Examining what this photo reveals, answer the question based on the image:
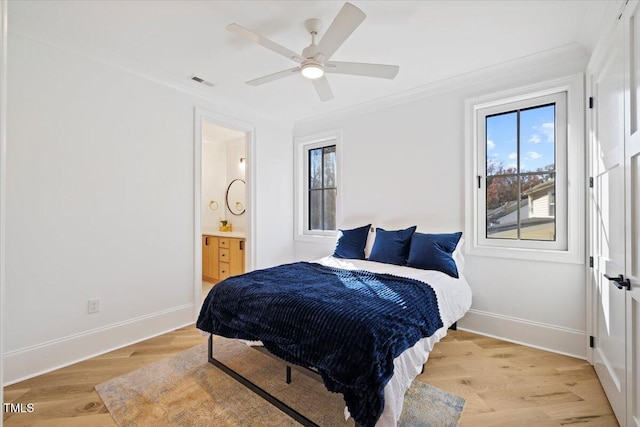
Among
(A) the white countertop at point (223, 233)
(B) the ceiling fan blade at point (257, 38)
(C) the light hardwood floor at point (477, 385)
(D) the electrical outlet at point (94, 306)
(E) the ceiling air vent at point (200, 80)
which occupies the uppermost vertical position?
(E) the ceiling air vent at point (200, 80)

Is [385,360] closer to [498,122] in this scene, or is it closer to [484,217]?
[484,217]

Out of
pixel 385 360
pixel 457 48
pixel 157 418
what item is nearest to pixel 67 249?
pixel 157 418

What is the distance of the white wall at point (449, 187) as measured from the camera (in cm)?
253

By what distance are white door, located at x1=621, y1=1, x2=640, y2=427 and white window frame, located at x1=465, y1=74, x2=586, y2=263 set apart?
3.30 feet

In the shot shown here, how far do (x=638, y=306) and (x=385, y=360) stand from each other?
3.99 feet

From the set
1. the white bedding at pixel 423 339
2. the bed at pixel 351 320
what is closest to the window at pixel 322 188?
the white bedding at pixel 423 339

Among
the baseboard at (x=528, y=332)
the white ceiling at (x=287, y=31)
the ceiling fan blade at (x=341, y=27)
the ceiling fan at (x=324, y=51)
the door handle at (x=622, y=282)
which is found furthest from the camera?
the baseboard at (x=528, y=332)

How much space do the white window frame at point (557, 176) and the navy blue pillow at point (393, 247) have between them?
590 mm

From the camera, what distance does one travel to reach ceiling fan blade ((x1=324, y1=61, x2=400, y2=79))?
2.07 metres

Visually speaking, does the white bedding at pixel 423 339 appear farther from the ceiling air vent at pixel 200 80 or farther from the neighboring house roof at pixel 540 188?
the ceiling air vent at pixel 200 80

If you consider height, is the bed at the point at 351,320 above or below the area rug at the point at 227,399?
above

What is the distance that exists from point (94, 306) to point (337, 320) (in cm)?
219

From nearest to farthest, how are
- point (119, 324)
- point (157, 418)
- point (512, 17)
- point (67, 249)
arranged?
1. point (157, 418)
2. point (512, 17)
3. point (67, 249)
4. point (119, 324)

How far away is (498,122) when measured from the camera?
2938 mm
